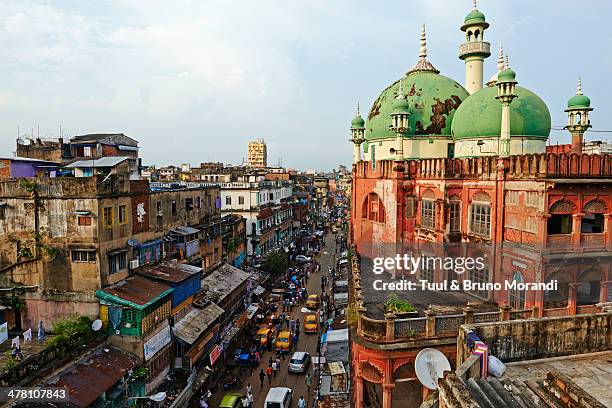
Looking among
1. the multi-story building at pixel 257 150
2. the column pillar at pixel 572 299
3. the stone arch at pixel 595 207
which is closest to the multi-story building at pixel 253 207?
the column pillar at pixel 572 299

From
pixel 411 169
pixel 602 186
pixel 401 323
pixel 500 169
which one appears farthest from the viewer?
pixel 411 169

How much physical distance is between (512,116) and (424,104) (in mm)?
6102

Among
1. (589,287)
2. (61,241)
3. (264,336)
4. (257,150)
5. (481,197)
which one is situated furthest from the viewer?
(257,150)

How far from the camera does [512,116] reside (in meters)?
23.2

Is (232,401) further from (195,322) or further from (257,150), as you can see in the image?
(257,150)

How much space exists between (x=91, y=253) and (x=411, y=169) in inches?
690

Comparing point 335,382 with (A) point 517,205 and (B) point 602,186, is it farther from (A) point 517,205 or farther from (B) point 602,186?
(B) point 602,186

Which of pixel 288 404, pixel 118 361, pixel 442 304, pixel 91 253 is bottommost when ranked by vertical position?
pixel 288 404

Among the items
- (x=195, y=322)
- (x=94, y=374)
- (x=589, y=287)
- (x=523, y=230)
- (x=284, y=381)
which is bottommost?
(x=284, y=381)

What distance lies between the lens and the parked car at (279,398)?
72.7ft

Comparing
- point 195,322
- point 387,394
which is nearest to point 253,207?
point 195,322

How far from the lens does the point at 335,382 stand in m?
23.9

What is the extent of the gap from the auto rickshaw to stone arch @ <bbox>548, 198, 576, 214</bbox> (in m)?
19.4

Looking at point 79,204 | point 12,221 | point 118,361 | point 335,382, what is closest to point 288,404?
point 335,382
